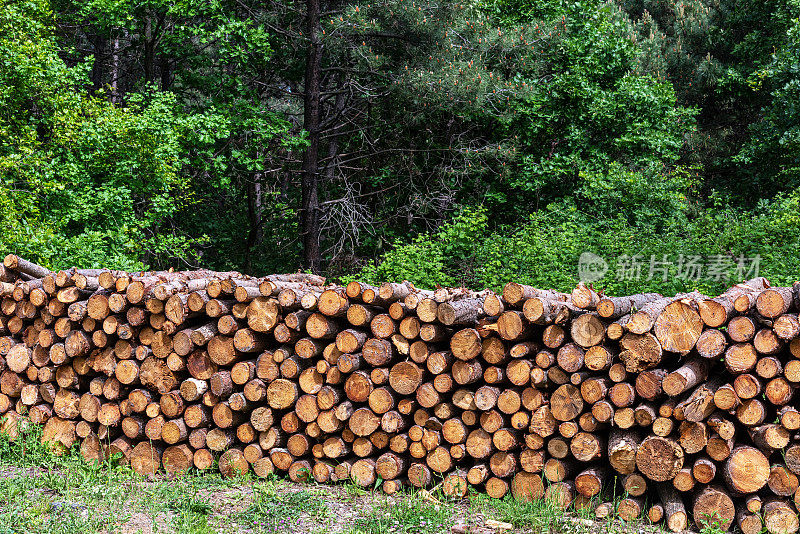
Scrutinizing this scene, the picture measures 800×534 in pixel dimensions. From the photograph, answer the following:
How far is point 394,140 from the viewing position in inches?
581

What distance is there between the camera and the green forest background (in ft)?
34.7

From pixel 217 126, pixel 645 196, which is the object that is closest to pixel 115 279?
pixel 217 126

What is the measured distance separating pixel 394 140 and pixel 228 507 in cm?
1136

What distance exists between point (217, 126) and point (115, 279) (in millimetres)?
8238

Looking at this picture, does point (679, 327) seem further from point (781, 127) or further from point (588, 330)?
point (781, 127)

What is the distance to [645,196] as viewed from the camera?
41.5 ft

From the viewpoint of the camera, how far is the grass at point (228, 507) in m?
3.89

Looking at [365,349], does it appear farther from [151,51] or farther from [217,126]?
[151,51]

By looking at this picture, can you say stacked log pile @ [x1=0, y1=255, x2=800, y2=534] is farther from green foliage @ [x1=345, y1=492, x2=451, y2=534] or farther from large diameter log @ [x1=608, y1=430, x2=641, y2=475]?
green foliage @ [x1=345, y1=492, x2=451, y2=534]

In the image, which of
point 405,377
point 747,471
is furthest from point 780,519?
point 405,377

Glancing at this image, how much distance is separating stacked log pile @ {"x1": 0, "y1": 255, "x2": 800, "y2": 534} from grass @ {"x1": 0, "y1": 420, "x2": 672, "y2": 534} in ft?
0.51

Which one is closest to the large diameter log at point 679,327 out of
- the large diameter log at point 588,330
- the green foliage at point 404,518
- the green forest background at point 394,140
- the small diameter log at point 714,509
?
the large diameter log at point 588,330

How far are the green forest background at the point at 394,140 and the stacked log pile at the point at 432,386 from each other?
526 centimetres

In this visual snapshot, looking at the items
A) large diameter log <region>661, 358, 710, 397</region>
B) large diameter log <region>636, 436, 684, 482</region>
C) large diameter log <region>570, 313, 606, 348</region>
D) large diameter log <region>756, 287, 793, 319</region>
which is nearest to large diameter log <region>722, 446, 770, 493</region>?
large diameter log <region>636, 436, 684, 482</region>
